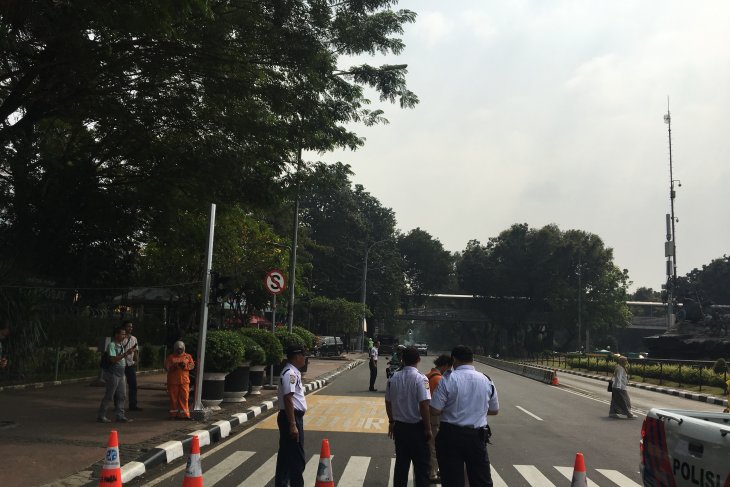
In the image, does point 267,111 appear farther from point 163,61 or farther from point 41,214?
point 41,214

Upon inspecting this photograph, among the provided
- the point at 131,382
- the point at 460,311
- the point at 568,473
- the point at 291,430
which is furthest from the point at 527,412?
the point at 460,311

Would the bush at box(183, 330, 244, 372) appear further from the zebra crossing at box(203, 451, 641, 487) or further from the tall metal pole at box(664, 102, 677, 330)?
the tall metal pole at box(664, 102, 677, 330)

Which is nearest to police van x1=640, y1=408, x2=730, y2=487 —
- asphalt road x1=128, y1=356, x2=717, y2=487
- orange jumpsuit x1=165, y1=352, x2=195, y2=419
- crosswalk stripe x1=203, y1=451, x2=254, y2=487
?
asphalt road x1=128, y1=356, x2=717, y2=487

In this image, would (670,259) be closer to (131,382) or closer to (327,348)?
(327,348)

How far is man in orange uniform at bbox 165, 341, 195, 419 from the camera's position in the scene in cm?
1209

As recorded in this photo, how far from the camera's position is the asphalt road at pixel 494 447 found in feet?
26.7

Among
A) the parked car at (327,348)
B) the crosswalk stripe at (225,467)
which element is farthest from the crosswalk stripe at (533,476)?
the parked car at (327,348)

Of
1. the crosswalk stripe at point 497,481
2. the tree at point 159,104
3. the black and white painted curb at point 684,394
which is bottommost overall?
the black and white painted curb at point 684,394

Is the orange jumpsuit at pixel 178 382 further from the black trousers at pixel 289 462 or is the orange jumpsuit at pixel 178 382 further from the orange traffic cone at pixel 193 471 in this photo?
the orange traffic cone at pixel 193 471

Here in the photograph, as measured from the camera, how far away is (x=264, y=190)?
1587cm

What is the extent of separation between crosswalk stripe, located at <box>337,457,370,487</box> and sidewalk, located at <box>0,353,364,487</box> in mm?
2576

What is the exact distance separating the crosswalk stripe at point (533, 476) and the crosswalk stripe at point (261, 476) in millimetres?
3328

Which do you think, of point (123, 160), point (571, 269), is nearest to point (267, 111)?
point (123, 160)

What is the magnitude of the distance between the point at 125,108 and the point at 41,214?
15.9 feet
